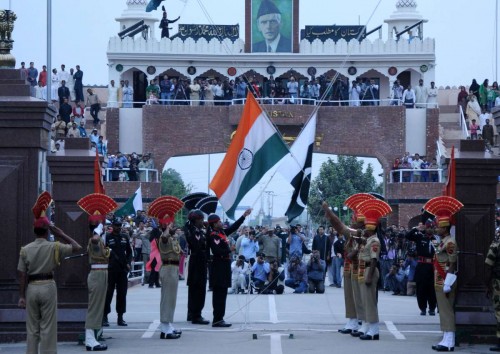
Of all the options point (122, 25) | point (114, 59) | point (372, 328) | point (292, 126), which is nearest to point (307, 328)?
point (372, 328)

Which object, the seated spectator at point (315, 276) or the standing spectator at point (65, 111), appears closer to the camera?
the seated spectator at point (315, 276)

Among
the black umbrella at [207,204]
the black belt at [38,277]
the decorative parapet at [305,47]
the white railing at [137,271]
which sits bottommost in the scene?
the white railing at [137,271]

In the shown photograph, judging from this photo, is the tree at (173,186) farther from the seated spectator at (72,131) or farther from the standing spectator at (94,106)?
the seated spectator at (72,131)

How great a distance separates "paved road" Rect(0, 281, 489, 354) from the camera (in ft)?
62.4

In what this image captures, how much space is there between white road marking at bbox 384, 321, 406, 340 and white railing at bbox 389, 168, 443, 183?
30.1 metres

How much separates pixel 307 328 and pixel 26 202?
5210 mm

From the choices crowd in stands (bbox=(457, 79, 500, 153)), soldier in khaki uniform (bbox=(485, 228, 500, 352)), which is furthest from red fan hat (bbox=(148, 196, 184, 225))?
crowd in stands (bbox=(457, 79, 500, 153))

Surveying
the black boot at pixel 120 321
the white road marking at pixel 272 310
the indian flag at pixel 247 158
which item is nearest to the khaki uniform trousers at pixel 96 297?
the indian flag at pixel 247 158

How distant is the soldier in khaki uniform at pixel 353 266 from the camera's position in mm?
20531

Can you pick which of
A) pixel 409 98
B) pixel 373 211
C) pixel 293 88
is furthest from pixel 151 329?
pixel 409 98

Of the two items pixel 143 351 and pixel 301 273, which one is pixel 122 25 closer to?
pixel 301 273

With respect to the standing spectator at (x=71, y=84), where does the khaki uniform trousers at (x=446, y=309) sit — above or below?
below

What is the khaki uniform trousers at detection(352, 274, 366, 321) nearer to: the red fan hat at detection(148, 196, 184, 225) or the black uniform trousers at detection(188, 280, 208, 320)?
the red fan hat at detection(148, 196, 184, 225)

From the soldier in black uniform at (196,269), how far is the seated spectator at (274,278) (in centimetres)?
859
